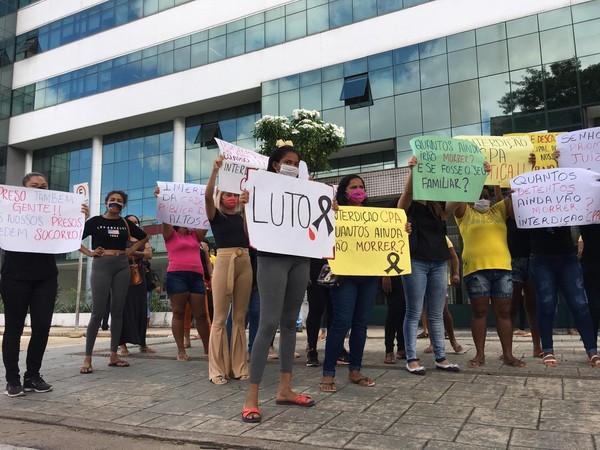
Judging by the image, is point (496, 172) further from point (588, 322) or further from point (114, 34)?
point (114, 34)

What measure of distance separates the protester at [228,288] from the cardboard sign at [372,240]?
41.2 inches

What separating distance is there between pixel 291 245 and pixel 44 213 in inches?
118

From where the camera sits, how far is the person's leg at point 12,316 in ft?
16.0

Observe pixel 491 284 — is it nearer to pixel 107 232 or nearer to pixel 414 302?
pixel 414 302

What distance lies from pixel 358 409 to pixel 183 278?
3.24 m

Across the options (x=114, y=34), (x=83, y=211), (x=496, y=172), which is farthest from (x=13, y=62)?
(x=496, y=172)

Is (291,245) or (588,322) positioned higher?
(291,245)

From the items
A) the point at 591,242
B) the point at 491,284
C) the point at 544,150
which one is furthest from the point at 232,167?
the point at 591,242

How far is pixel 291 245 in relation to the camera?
397 centimetres

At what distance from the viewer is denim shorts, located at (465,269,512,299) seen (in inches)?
216

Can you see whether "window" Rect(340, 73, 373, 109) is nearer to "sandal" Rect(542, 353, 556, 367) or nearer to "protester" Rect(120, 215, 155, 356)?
"protester" Rect(120, 215, 155, 356)

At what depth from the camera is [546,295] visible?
18.4 feet

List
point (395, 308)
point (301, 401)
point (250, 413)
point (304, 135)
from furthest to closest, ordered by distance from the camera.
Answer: point (304, 135) < point (395, 308) < point (301, 401) < point (250, 413)

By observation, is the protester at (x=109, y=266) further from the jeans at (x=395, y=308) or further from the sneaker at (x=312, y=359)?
the jeans at (x=395, y=308)
